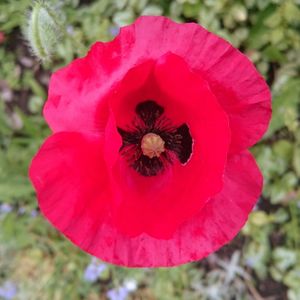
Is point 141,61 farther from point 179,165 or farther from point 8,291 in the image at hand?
point 8,291

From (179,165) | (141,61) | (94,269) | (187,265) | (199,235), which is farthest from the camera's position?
(187,265)

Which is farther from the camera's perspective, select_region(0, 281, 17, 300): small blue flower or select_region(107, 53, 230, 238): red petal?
select_region(0, 281, 17, 300): small blue flower

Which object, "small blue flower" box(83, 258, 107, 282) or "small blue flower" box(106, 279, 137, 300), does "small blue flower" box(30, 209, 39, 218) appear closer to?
"small blue flower" box(83, 258, 107, 282)

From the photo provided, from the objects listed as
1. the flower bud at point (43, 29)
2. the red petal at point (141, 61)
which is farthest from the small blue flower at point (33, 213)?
the red petal at point (141, 61)

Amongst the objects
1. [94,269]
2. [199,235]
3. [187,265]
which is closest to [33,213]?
[94,269]

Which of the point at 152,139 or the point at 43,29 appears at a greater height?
the point at 43,29

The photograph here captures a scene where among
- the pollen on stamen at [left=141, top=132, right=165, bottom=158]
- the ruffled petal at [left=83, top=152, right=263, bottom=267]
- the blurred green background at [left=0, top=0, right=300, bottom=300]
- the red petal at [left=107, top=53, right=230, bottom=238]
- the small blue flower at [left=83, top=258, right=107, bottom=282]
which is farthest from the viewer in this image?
the small blue flower at [left=83, top=258, right=107, bottom=282]

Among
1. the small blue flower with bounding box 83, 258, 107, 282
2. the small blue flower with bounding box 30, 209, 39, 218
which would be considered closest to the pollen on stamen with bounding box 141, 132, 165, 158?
the small blue flower with bounding box 83, 258, 107, 282

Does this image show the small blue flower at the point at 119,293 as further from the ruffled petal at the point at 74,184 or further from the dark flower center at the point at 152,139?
the ruffled petal at the point at 74,184

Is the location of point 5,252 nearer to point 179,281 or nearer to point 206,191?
point 179,281
